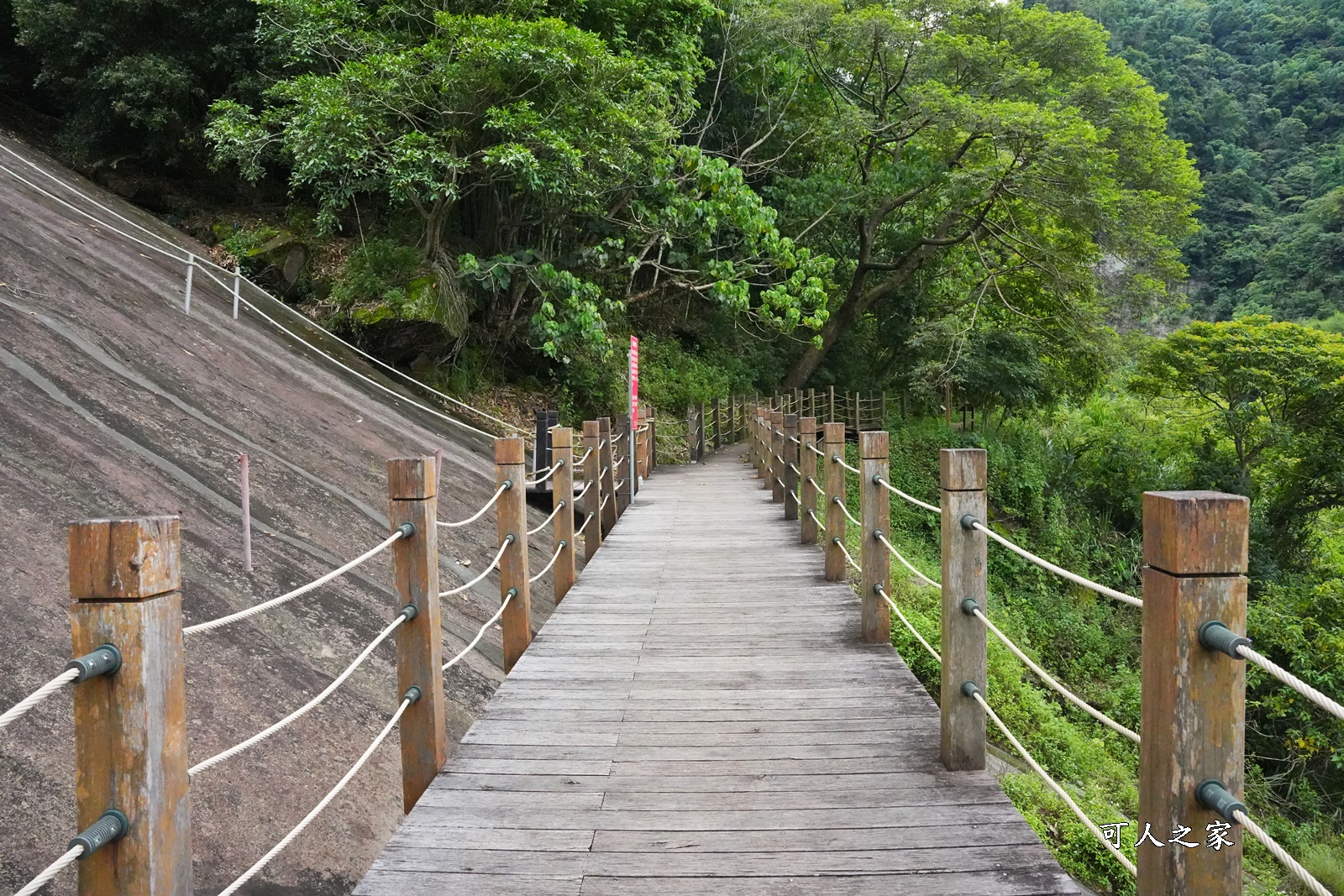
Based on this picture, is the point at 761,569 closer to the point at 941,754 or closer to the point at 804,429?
the point at 804,429

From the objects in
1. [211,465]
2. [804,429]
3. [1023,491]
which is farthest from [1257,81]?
[211,465]

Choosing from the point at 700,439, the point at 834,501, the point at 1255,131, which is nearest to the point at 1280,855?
the point at 834,501

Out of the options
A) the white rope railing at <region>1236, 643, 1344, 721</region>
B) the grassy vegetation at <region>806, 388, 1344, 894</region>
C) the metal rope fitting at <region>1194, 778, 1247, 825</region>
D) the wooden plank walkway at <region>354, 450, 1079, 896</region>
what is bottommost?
the grassy vegetation at <region>806, 388, 1344, 894</region>

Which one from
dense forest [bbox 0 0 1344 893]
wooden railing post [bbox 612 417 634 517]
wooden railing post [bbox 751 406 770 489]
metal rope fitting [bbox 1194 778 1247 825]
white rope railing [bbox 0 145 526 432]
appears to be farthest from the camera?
wooden railing post [bbox 751 406 770 489]

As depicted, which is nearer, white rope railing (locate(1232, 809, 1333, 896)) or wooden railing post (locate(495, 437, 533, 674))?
white rope railing (locate(1232, 809, 1333, 896))

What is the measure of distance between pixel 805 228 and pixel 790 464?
43.7ft

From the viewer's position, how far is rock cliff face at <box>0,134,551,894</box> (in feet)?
11.3

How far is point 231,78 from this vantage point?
16.9 m

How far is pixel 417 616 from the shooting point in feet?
10.3

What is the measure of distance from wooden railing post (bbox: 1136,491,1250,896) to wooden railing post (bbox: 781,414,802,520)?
7.09 m

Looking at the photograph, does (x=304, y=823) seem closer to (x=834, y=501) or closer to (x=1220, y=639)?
(x=1220, y=639)

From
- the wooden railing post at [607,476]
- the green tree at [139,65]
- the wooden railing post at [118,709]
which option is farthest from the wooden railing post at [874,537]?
the green tree at [139,65]

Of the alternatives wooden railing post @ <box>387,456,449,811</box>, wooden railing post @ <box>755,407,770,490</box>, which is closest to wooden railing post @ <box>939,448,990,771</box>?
wooden railing post @ <box>387,456,449,811</box>

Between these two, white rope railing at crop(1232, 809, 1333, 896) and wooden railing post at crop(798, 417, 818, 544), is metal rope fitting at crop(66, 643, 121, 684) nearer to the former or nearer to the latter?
white rope railing at crop(1232, 809, 1333, 896)
